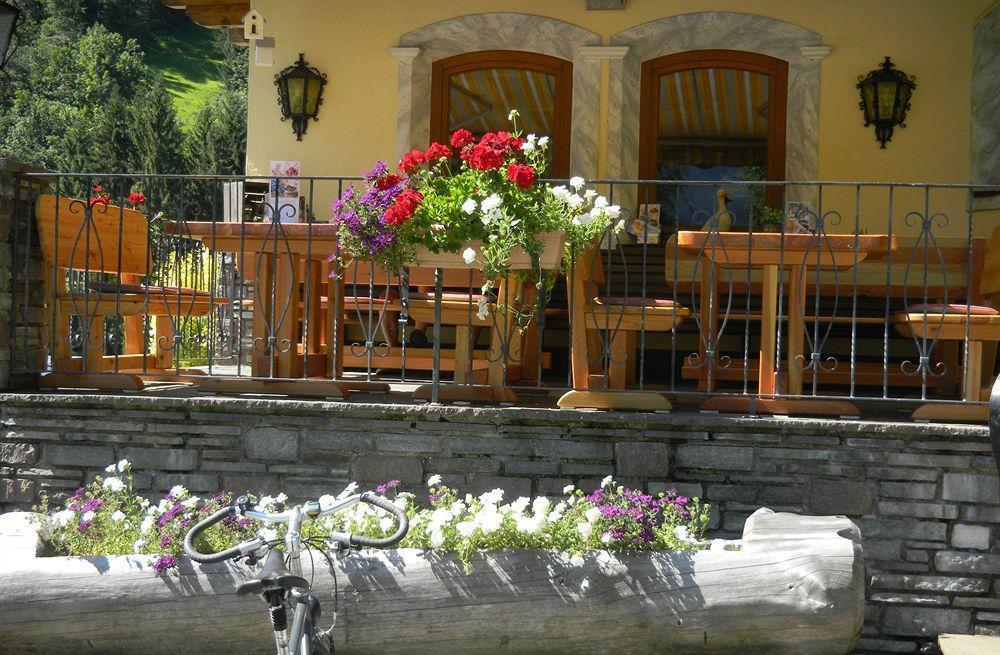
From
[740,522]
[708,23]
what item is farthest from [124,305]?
[708,23]

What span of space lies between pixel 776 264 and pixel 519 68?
382 centimetres

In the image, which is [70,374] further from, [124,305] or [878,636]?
[878,636]

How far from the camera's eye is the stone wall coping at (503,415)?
14.4ft

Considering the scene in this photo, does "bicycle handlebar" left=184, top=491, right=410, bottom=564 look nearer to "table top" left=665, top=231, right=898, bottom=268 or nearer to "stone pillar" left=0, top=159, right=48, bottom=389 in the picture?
"table top" left=665, top=231, right=898, bottom=268

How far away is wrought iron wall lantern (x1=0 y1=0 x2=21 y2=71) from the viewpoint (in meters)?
5.05

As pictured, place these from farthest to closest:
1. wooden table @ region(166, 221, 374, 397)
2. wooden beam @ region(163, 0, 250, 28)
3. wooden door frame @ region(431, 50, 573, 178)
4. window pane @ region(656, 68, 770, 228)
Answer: wooden beam @ region(163, 0, 250, 28), window pane @ region(656, 68, 770, 228), wooden door frame @ region(431, 50, 573, 178), wooden table @ region(166, 221, 374, 397)

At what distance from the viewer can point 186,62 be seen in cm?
4050

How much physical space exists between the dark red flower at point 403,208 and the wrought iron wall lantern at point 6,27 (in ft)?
7.04

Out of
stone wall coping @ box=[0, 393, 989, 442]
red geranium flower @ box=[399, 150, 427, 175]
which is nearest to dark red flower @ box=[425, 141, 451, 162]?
red geranium flower @ box=[399, 150, 427, 175]

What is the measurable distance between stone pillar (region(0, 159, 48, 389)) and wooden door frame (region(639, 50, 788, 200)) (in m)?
4.31

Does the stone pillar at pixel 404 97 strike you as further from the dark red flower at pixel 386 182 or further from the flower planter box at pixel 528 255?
the flower planter box at pixel 528 255

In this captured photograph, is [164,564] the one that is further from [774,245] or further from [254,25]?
[254,25]

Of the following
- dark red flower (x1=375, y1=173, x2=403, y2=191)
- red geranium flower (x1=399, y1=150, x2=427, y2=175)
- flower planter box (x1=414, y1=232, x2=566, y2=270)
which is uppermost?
red geranium flower (x1=399, y1=150, x2=427, y2=175)

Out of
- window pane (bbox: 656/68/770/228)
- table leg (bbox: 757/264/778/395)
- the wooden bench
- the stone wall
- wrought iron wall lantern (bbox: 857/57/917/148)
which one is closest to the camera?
the stone wall
